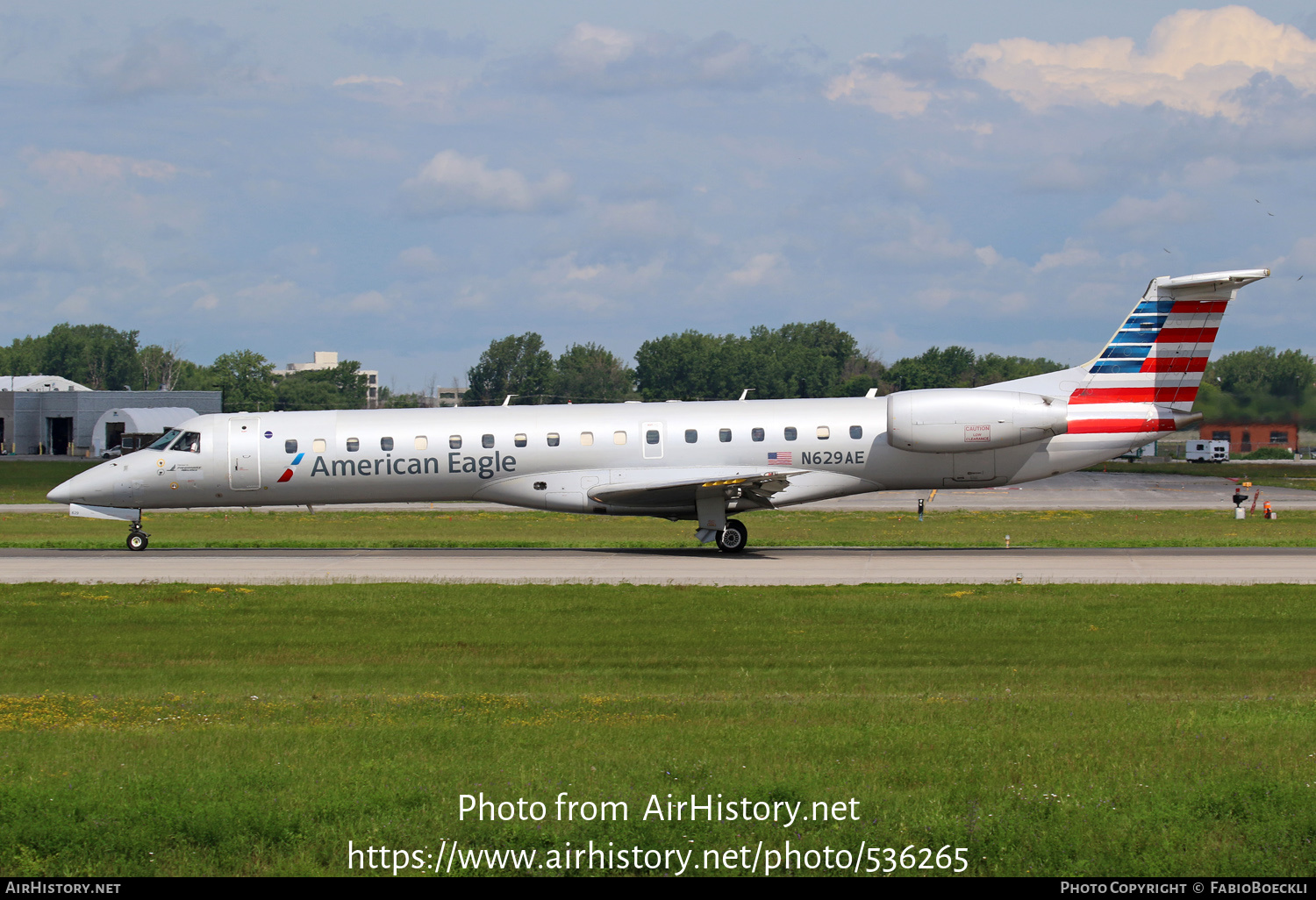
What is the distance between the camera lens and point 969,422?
27.6m

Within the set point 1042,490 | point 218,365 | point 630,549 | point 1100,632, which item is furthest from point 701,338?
point 1100,632

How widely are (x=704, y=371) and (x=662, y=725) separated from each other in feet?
428

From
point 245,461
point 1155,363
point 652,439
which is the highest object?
point 1155,363

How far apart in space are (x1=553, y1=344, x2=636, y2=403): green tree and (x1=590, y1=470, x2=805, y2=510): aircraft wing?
11117 centimetres

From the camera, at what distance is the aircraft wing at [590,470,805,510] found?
26.8 m

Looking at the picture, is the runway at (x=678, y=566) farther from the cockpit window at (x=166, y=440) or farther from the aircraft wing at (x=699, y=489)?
the cockpit window at (x=166, y=440)

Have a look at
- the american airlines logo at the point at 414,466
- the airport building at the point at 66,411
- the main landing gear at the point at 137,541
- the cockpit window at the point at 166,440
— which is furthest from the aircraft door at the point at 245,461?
the airport building at the point at 66,411

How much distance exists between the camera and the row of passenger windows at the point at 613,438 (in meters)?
28.1

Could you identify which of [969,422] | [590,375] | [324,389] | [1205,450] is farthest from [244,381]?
[969,422]

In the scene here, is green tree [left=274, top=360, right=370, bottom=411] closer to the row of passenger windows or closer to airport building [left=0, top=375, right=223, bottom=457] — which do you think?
airport building [left=0, top=375, right=223, bottom=457]

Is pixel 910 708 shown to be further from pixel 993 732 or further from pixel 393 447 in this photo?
pixel 393 447

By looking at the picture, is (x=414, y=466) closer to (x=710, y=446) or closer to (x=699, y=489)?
(x=699, y=489)

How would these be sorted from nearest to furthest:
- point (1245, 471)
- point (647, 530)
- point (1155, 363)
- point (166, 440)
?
point (1155, 363), point (166, 440), point (647, 530), point (1245, 471)

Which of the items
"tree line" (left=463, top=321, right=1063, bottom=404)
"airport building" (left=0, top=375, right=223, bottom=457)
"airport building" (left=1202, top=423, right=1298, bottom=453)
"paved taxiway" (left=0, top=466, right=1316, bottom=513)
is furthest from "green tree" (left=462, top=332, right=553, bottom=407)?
"airport building" (left=1202, top=423, right=1298, bottom=453)
